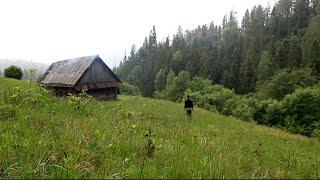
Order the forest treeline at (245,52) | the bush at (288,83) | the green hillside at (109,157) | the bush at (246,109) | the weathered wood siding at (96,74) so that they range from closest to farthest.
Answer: the green hillside at (109,157), the weathered wood siding at (96,74), the bush at (246,109), the bush at (288,83), the forest treeline at (245,52)

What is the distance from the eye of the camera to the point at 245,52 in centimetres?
11125

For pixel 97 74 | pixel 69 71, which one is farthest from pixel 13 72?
pixel 97 74

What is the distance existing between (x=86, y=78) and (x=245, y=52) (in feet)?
252

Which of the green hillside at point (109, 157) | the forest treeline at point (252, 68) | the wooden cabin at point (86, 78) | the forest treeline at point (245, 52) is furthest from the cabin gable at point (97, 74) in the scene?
the forest treeline at point (245, 52)

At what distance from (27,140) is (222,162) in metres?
3.31

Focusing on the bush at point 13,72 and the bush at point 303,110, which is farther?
the bush at point 303,110

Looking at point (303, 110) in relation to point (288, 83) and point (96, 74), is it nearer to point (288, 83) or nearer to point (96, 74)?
point (288, 83)

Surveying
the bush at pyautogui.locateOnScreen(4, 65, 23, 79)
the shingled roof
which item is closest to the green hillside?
the shingled roof

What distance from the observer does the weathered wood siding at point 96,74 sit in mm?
44875

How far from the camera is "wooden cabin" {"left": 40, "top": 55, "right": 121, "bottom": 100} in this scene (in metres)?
44.4

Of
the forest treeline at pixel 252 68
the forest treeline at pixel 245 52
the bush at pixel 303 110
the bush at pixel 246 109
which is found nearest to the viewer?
the bush at pixel 303 110

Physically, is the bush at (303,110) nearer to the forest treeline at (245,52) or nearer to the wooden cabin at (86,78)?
the wooden cabin at (86,78)

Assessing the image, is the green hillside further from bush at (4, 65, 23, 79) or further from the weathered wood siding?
bush at (4, 65, 23, 79)

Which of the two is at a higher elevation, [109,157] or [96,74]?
[96,74]
